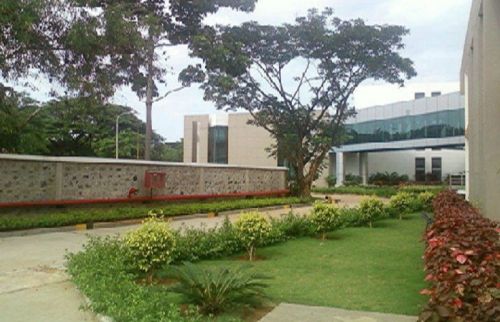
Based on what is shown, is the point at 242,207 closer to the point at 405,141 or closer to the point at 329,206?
the point at 329,206

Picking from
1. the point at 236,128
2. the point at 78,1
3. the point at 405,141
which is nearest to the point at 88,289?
the point at 78,1

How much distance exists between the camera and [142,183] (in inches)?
648

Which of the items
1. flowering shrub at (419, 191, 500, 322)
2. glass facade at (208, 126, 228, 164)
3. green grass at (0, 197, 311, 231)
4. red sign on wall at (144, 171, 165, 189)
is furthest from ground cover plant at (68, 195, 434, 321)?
glass facade at (208, 126, 228, 164)

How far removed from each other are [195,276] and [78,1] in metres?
8.40

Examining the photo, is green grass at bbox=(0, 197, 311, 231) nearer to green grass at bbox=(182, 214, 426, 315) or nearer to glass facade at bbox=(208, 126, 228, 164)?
green grass at bbox=(182, 214, 426, 315)

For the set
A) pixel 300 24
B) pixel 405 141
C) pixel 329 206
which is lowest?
pixel 329 206

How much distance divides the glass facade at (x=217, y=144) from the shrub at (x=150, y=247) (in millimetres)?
41079

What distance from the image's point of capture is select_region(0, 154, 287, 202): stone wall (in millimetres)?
12523

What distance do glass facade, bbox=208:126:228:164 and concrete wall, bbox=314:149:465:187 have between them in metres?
9.72

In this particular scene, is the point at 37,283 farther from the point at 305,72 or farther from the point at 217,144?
the point at 217,144

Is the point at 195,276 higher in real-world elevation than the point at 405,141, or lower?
lower

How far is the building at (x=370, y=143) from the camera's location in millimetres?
39188

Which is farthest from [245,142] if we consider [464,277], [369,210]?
[464,277]

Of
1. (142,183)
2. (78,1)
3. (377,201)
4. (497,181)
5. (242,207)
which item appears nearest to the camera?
(497,181)
